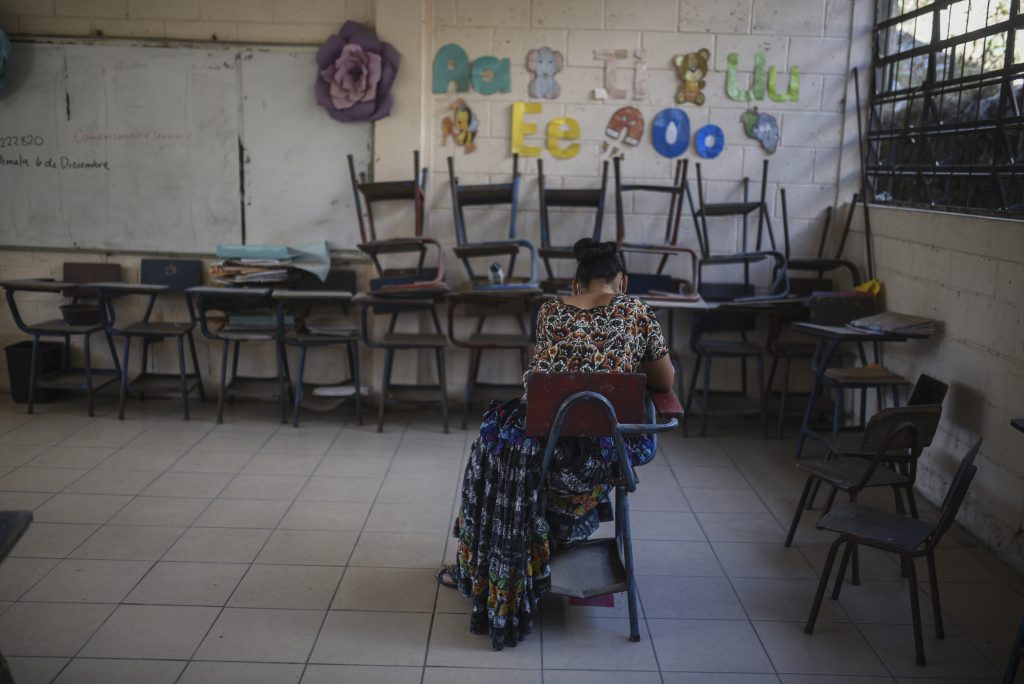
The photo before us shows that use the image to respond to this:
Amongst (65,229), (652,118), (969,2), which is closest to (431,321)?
(652,118)

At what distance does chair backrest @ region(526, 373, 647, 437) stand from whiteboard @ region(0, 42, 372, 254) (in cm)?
307

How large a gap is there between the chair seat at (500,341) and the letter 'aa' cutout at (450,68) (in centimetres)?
143

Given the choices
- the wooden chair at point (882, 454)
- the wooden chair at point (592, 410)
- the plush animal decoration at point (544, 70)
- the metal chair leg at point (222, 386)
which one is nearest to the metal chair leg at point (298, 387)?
the metal chair leg at point (222, 386)

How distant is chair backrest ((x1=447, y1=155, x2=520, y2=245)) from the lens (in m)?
5.23

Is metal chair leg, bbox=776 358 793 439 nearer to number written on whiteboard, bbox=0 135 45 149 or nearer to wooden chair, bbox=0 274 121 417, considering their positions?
wooden chair, bbox=0 274 121 417

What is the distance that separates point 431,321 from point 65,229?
89.9 inches

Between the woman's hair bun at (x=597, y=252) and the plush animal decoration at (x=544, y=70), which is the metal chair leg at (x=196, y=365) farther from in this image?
the woman's hair bun at (x=597, y=252)

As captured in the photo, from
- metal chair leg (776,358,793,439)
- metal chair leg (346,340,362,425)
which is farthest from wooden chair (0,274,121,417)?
metal chair leg (776,358,793,439)

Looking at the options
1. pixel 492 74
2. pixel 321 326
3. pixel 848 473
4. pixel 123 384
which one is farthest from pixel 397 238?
pixel 848 473

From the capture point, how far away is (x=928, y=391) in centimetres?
390

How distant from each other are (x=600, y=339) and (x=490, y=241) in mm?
Answer: 2372

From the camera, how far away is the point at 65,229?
18.6 feet

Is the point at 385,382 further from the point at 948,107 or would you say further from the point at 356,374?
the point at 948,107

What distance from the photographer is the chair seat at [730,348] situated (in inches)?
205
